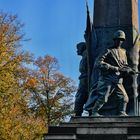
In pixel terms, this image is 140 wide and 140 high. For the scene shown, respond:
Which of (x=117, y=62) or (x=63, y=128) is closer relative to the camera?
(x=63, y=128)

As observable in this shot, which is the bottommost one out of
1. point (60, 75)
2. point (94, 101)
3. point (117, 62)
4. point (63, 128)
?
point (63, 128)

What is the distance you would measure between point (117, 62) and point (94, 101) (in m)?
1.10

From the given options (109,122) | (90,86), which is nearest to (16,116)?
(90,86)

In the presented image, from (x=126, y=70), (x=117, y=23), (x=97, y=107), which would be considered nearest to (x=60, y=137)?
(x=97, y=107)

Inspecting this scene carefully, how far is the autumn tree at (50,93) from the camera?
1176 inches

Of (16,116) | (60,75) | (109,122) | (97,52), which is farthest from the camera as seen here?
(60,75)

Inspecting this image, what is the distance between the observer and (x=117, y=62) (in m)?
12.1

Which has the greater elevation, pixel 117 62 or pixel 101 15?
pixel 101 15

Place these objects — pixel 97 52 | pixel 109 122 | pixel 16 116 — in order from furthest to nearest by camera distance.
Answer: pixel 16 116
pixel 97 52
pixel 109 122

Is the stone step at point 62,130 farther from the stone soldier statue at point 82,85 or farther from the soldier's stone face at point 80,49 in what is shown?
the soldier's stone face at point 80,49

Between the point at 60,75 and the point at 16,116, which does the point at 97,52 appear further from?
the point at 60,75

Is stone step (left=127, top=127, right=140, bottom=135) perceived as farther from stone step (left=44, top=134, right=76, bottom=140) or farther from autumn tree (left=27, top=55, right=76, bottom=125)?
autumn tree (left=27, top=55, right=76, bottom=125)

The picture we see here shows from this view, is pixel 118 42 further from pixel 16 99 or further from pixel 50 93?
pixel 50 93

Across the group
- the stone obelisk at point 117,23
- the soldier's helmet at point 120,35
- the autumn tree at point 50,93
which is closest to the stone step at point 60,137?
the stone obelisk at point 117,23
